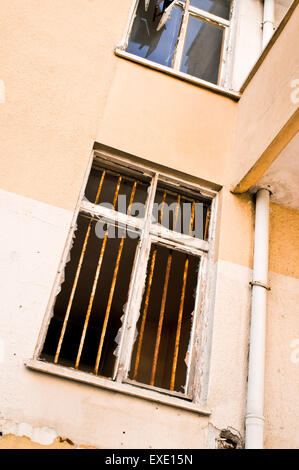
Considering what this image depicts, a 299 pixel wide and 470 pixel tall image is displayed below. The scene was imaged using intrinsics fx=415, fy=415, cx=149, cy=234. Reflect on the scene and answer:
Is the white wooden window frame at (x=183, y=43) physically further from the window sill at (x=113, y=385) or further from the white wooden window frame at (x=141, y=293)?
the window sill at (x=113, y=385)

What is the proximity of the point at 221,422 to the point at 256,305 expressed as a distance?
3.21 feet

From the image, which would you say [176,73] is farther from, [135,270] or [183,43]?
[135,270]

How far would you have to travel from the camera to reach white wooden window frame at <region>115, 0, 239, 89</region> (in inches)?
180

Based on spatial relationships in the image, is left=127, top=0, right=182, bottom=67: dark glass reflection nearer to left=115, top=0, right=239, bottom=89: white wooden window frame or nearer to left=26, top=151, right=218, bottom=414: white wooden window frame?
left=115, top=0, right=239, bottom=89: white wooden window frame

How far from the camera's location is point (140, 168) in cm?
410

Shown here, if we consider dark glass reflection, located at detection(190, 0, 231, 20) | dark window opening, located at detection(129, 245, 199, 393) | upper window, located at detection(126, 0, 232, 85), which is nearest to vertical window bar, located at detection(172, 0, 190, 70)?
upper window, located at detection(126, 0, 232, 85)

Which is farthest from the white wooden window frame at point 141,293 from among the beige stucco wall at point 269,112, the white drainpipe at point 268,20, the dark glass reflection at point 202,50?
the white drainpipe at point 268,20

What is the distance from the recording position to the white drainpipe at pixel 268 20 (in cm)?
523

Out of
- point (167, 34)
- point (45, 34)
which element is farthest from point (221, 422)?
point (167, 34)

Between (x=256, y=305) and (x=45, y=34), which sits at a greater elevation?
(x=45, y=34)

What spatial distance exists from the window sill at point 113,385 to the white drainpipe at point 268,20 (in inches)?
171

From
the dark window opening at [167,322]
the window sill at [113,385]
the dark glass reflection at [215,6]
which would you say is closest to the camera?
the window sill at [113,385]
